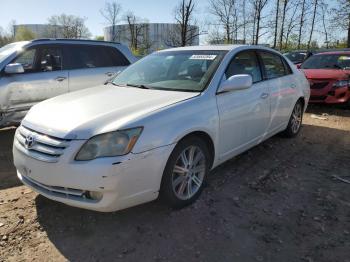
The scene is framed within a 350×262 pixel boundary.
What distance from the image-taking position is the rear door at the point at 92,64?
6.89 m

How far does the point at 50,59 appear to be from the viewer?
6676mm

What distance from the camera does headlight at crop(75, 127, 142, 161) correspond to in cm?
299

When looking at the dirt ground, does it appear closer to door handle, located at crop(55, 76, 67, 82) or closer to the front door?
the front door

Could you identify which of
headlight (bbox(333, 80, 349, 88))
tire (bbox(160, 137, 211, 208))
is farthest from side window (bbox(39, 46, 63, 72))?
headlight (bbox(333, 80, 349, 88))

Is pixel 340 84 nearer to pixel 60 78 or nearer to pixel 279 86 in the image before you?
pixel 279 86

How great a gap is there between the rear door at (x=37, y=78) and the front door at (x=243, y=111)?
3.51 meters

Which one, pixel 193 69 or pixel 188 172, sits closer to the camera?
pixel 188 172

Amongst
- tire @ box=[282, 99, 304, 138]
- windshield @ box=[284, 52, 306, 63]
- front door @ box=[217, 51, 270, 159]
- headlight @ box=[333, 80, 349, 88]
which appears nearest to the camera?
front door @ box=[217, 51, 270, 159]

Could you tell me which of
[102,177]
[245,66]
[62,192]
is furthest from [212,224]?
[245,66]

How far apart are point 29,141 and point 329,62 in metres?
8.70

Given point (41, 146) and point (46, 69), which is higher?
point (46, 69)

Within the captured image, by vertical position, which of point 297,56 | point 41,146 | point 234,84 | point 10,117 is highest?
point 297,56

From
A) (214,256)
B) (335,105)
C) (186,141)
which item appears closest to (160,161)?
(186,141)

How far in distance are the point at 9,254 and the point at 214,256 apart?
164 cm
